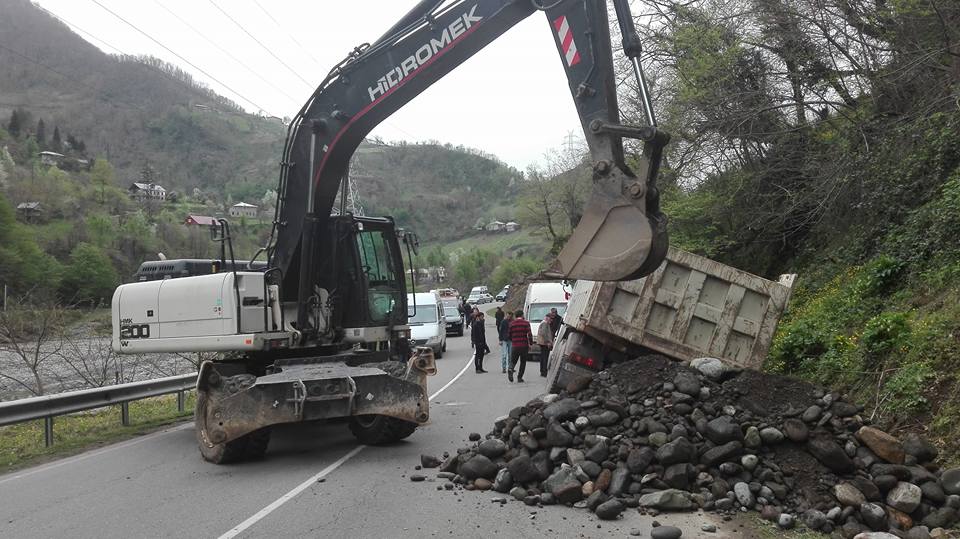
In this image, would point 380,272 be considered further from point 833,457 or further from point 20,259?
point 20,259

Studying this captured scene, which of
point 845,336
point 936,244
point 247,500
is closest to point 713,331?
point 845,336

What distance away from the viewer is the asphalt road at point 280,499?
5.83 m

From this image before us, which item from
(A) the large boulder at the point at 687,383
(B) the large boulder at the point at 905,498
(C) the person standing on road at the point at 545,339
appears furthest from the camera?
(C) the person standing on road at the point at 545,339

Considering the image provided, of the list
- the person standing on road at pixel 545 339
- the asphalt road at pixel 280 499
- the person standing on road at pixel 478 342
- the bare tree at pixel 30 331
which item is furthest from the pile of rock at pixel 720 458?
the person standing on road at pixel 478 342

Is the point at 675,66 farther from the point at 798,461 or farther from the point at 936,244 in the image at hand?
the point at 798,461

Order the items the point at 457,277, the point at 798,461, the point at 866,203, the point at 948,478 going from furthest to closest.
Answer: the point at 457,277, the point at 866,203, the point at 798,461, the point at 948,478

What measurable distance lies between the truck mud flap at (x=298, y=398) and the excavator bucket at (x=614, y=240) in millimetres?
2891

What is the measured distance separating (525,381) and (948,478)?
1190cm

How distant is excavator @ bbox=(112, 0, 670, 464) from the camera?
670 centimetres

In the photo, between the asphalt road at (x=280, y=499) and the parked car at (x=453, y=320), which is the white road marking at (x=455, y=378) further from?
the parked car at (x=453, y=320)

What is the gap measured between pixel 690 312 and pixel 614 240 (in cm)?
425

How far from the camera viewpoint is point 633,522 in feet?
19.3

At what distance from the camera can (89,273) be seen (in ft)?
102

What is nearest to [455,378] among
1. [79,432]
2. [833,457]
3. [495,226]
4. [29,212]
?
[79,432]
